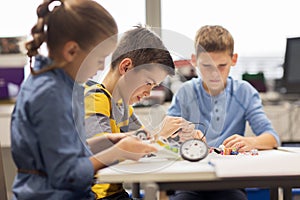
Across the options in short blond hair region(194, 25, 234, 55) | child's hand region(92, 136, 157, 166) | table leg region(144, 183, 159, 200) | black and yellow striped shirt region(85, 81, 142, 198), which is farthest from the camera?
short blond hair region(194, 25, 234, 55)

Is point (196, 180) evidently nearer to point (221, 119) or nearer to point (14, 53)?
point (221, 119)

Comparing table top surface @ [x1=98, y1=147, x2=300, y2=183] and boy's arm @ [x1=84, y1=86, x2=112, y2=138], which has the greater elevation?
boy's arm @ [x1=84, y1=86, x2=112, y2=138]

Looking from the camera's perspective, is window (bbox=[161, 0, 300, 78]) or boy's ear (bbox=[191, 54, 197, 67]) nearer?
boy's ear (bbox=[191, 54, 197, 67])

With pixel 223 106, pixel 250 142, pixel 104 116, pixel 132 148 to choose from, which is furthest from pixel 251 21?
pixel 132 148

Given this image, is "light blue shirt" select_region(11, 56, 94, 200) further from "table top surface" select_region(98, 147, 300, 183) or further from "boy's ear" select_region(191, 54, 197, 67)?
Result: "boy's ear" select_region(191, 54, 197, 67)

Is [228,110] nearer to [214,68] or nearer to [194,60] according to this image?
[214,68]

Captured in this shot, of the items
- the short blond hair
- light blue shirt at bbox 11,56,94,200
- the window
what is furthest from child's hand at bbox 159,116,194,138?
the window

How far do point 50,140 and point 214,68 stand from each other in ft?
2.20

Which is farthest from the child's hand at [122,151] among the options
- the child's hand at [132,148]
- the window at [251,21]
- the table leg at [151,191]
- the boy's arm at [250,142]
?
the window at [251,21]

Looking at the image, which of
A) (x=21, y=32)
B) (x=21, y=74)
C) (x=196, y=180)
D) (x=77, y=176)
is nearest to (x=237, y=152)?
(x=196, y=180)

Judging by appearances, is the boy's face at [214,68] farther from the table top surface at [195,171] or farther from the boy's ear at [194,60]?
the table top surface at [195,171]

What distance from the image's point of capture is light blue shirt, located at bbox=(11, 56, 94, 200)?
3.28 feet

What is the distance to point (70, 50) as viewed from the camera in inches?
43.1

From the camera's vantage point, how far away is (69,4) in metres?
1.09
